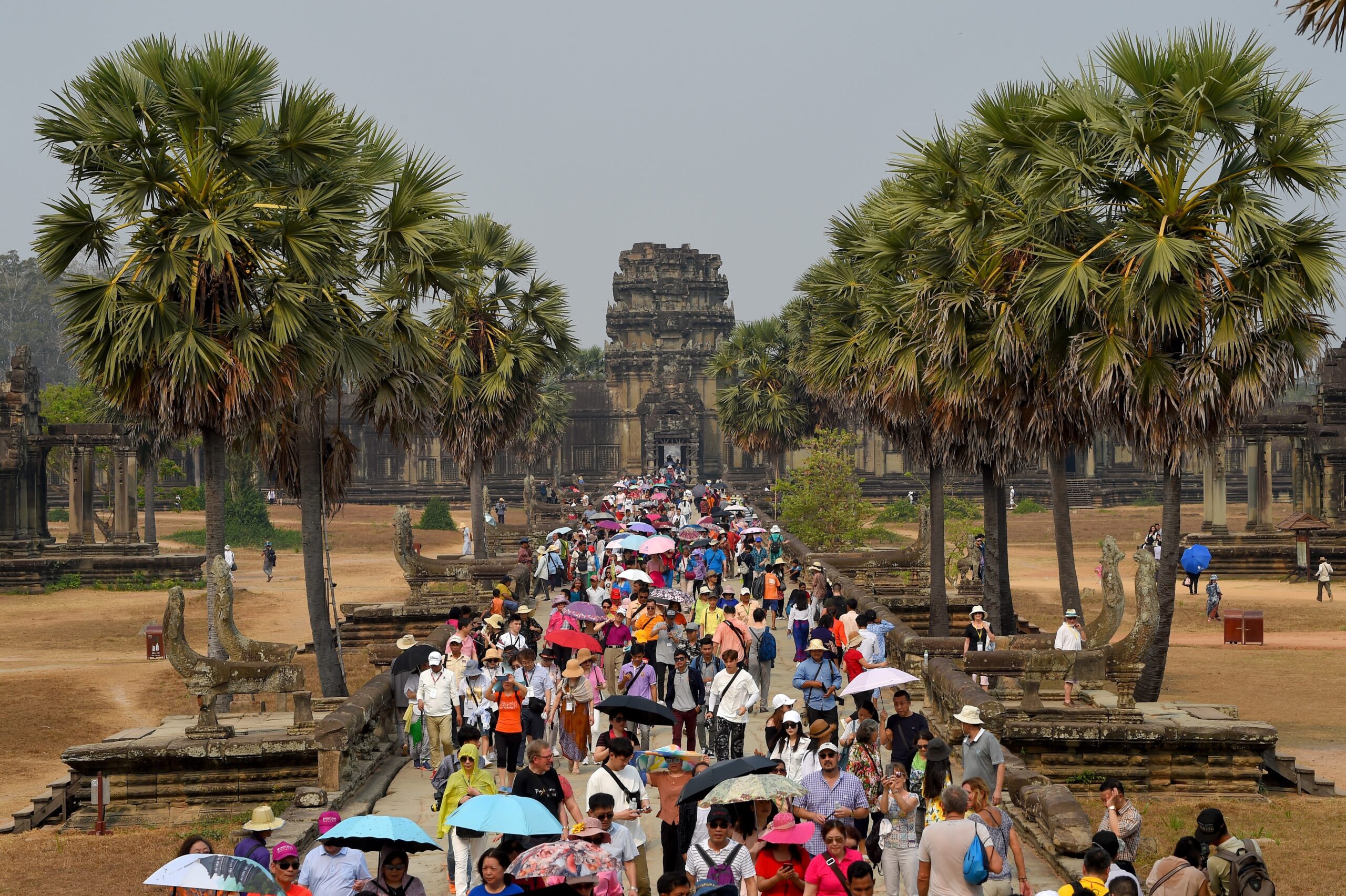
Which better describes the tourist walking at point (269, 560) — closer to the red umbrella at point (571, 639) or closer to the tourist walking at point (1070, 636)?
the red umbrella at point (571, 639)

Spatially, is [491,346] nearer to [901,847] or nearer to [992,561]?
[992,561]

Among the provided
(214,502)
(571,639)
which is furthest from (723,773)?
(214,502)

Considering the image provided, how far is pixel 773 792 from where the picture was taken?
8.22m

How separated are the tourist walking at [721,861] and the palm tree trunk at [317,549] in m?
10.1

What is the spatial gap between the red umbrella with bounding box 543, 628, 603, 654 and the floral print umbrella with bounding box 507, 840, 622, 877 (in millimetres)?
7021

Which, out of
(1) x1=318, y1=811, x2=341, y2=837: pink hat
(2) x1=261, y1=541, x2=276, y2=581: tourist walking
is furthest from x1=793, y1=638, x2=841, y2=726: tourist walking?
(2) x1=261, y1=541, x2=276, y2=581: tourist walking

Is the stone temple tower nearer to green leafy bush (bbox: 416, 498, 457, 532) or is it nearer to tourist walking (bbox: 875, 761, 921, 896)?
green leafy bush (bbox: 416, 498, 457, 532)

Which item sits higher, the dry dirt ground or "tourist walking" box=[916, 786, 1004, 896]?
"tourist walking" box=[916, 786, 1004, 896]

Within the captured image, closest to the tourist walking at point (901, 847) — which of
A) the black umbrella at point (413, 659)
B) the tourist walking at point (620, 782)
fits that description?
the tourist walking at point (620, 782)

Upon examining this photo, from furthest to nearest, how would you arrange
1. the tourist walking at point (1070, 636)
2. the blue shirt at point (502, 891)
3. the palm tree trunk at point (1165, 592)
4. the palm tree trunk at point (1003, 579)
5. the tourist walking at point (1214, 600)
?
the tourist walking at point (1214, 600)
the palm tree trunk at point (1003, 579)
the palm tree trunk at point (1165, 592)
the tourist walking at point (1070, 636)
the blue shirt at point (502, 891)

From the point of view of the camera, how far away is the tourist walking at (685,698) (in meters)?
13.3

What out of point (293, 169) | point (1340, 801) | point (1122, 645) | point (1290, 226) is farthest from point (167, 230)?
point (1340, 801)

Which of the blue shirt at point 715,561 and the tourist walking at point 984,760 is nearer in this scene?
the tourist walking at point 984,760

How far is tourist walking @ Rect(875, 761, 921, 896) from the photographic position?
9.08 meters
